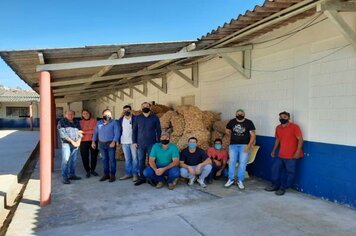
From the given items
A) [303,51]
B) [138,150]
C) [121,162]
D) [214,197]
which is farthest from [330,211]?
[121,162]

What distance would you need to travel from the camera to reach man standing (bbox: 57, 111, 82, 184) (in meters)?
6.76

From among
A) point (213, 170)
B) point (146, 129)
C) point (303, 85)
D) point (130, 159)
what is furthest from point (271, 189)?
point (130, 159)

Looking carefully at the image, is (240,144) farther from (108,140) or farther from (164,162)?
(108,140)

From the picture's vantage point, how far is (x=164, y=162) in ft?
20.3

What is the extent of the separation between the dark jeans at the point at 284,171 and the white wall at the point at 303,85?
1.76 ft

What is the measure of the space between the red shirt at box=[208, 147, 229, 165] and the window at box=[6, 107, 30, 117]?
96.0 ft

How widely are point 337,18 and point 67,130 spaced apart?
5279mm

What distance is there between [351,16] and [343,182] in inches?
96.5

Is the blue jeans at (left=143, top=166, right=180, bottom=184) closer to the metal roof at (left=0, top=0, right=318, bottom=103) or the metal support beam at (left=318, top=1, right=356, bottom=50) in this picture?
the metal roof at (left=0, top=0, right=318, bottom=103)

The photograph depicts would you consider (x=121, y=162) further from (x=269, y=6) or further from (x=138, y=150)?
(x=269, y=6)

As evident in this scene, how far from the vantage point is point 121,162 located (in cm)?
931

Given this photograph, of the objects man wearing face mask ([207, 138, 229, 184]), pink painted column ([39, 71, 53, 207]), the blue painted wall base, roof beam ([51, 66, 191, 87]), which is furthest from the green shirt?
roof beam ([51, 66, 191, 87])

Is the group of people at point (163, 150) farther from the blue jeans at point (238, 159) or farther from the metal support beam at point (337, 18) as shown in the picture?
the metal support beam at point (337, 18)

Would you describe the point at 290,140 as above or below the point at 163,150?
above
